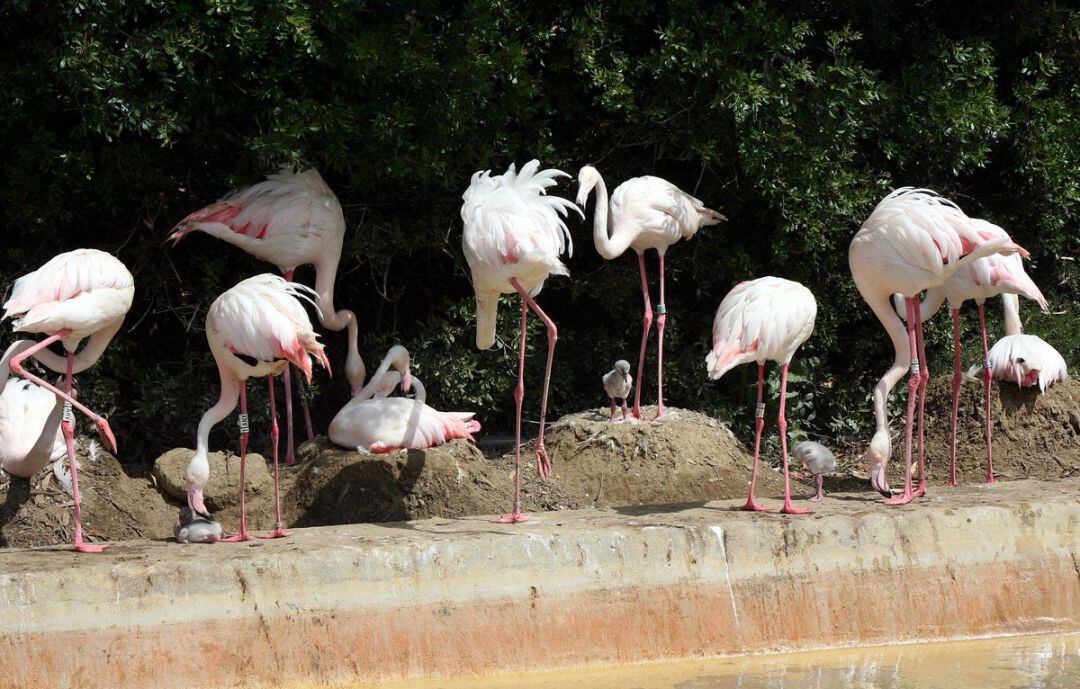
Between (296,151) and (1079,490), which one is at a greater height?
(296,151)

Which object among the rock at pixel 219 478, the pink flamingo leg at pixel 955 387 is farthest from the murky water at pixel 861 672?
the rock at pixel 219 478

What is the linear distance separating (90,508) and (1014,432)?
5475 millimetres

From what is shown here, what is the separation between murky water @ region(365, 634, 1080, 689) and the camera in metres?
5.05

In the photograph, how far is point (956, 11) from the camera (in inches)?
387

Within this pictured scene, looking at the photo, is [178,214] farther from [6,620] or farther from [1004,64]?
[1004,64]

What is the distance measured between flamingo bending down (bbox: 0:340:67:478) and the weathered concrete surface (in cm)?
104

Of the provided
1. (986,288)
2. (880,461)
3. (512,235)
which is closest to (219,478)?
(512,235)

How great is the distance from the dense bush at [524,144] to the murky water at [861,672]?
3.34 metres

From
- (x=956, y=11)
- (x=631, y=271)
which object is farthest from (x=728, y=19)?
(x=956, y=11)

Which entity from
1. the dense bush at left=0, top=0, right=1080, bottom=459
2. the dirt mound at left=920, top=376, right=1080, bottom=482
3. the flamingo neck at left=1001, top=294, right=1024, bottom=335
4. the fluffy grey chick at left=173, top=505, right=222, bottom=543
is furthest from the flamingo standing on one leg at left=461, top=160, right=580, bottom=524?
the flamingo neck at left=1001, top=294, right=1024, bottom=335

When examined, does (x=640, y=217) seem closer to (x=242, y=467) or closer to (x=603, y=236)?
(x=603, y=236)

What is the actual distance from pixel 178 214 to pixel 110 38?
1.45 metres

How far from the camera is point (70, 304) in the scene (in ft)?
19.2

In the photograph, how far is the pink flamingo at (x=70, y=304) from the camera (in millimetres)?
5805
